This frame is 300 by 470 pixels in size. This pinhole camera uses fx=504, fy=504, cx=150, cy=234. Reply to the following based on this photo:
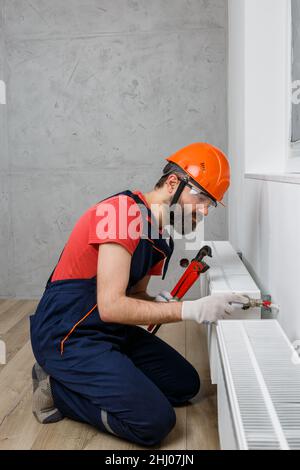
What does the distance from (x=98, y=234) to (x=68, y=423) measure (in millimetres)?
804

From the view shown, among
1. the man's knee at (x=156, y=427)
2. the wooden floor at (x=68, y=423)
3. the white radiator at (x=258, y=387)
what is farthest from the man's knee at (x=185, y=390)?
the white radiator at (x=258, y=387)

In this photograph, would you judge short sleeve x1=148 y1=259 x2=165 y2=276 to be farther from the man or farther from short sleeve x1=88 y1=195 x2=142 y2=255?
short sleeve x1=88 y1=195 x2=142 y2=255

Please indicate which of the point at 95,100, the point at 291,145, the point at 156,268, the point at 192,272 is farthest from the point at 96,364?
the point at 95,100

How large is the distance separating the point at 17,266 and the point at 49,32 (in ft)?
6.06

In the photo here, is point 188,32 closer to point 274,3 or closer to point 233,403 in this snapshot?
point 274,3

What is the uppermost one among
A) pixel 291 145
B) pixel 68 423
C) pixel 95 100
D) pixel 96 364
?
pixel 95 100

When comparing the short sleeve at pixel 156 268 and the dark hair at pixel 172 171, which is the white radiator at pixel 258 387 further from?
the dark hair at pixel 172 171

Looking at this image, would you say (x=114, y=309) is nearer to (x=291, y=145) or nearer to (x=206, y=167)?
(x=206, y=167)

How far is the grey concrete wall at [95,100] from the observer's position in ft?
12.4

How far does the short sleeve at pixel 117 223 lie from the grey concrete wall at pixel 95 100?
2056 millimetres

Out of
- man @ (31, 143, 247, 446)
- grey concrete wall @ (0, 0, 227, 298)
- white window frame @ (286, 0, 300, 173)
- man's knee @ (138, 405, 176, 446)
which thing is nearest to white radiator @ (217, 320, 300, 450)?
man @ (31, 143, 247, 446)

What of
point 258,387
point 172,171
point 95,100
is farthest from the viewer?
point 95,100

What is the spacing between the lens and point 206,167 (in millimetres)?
1975

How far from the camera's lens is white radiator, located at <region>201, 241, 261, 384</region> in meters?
1.87
